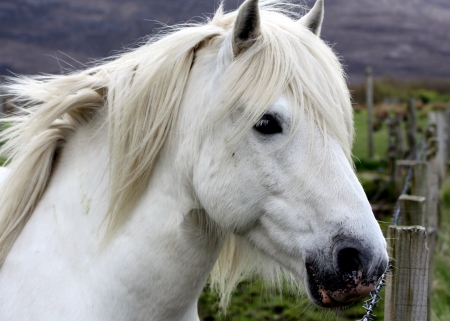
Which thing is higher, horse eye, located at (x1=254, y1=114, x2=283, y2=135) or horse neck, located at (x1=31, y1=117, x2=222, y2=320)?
horse eye, located at (x1=254, y1=114, x2=283, y2=135)

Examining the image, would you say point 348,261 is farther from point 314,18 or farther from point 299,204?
point 314,18

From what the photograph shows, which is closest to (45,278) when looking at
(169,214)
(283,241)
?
(169,214)

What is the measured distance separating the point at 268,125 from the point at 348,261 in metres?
0.55

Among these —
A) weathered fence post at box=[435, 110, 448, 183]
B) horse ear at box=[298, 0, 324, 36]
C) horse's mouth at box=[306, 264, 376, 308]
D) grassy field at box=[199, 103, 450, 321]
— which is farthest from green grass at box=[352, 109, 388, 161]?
horse's mouth at box=[306, 264, 376, 308]

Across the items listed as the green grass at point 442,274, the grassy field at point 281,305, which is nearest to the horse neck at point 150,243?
the grassy field at point 281,305

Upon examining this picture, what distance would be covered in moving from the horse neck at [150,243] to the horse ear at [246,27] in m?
0.49

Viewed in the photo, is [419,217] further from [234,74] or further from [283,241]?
[234,74]

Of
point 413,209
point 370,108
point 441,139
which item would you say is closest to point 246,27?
point 413,209

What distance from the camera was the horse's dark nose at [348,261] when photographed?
1.50 m

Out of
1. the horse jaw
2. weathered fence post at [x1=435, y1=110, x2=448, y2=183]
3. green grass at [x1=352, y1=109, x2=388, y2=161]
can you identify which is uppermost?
green grass at [x1=352, y1=109, x2=388, y2=161]

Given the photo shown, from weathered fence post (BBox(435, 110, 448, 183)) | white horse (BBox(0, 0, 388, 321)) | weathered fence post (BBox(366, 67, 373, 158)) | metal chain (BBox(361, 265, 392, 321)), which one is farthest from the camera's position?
weathered fence post (BBox(366, 67, 373, 158))

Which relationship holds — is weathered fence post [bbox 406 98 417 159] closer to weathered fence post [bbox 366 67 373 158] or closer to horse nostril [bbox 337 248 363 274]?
weathered fence post [bbox 366 67 373 158]

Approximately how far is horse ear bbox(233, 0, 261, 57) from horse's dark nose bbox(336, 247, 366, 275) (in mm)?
844

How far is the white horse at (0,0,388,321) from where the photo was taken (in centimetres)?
159
